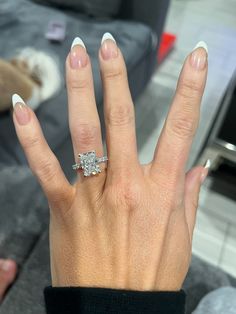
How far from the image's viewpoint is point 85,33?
57.3 inches

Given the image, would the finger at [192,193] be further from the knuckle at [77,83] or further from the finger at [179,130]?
the knuckle at [77,83]

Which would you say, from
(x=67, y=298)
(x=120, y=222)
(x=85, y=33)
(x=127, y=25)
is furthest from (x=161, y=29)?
(x=67, y=298)

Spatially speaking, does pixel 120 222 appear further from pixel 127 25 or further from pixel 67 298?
pixel 127 25

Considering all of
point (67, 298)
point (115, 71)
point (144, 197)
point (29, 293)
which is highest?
point (115, 71)

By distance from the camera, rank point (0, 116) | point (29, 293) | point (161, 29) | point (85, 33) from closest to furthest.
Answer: point (29, 293) < point (0, 116) < point (85, 33) < point (161, 29)

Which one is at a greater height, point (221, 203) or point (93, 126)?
point (93, 126)

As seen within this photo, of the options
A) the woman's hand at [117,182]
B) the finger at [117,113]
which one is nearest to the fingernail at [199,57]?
the woman's hand at [117,182]

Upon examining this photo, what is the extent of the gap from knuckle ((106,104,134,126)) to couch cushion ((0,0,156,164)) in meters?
0.58

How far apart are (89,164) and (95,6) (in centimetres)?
118

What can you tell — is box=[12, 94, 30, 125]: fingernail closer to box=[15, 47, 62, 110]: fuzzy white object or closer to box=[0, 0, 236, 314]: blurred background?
box=[0, 0, 236, 314]: blurred background

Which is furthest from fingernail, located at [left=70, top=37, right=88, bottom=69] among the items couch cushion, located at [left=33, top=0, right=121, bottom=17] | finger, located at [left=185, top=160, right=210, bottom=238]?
couch cushion, located at [left=33, top=0, right=121, bottom=17]

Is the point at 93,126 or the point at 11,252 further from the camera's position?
the point at 11,252

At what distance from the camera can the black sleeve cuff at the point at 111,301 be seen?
0.47 metres

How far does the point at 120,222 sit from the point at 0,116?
73cm
